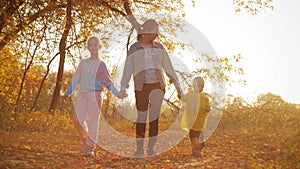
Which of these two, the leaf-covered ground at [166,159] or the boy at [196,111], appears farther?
the boy at [196,111]

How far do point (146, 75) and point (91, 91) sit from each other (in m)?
1.01

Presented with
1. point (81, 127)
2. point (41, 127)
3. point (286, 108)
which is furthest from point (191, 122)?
point (41, 127)

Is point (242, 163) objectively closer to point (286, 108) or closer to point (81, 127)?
point (81, 127)

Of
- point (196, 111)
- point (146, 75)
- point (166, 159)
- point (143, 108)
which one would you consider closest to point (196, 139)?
point (196, 111)

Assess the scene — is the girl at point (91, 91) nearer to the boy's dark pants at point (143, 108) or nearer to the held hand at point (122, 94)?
the held hand at point (122, 94)

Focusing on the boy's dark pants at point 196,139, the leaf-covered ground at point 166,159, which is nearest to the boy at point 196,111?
Result: the boy's dark pants at point 196,139

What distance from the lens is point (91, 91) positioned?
621 centimetres

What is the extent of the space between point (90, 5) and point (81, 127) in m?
4.24

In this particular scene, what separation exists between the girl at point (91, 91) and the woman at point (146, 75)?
0.46m

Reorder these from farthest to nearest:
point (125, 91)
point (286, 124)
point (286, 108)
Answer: point (286, 108) → point (286, 124) → point (125, 91)

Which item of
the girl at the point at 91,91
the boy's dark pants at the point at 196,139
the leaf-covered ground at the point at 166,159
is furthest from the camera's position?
the boy's dark pants at the point at 196,139

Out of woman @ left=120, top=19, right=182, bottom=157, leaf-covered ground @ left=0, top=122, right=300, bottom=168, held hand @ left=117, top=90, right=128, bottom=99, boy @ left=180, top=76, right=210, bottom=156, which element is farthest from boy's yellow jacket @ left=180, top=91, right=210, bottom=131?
held hand @ left=117, top=90, right=128, bottom=99

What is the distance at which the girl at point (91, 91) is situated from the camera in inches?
244

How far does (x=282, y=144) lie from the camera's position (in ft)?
25.6
